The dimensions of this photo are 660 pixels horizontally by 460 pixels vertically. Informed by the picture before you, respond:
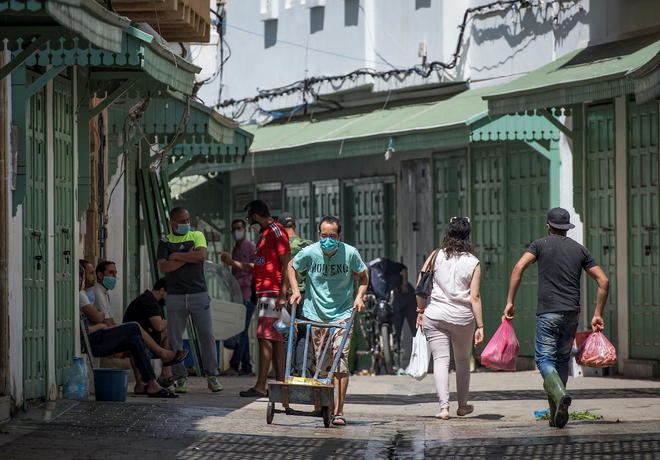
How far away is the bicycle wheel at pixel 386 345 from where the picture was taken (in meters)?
22.5

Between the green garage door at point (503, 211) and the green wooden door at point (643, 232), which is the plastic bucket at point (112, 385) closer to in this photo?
the green wooden door at point (643, 232)

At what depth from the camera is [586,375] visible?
776 inches

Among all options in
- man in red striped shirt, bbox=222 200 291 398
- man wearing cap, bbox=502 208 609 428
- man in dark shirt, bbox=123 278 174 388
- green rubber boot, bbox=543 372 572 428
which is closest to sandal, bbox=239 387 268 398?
man in red striped shirt, bbox=222 200 291 398

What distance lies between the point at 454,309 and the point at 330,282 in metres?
1.08

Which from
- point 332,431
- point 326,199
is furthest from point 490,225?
point 332,431

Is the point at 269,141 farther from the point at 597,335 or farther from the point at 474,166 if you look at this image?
the point at 597,335

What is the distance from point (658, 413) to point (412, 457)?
3.27m

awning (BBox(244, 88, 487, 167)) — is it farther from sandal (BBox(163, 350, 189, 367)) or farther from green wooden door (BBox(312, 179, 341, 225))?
sandal (BBox(163, 350, 189, 367))

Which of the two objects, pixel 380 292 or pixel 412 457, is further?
pixel 380 292

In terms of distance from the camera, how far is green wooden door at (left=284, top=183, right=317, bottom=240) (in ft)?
92.7

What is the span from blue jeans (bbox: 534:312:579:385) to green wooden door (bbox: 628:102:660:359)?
596cm

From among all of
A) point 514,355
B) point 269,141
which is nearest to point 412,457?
point 514,355

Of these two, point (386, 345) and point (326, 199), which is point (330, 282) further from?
point (326, 199)

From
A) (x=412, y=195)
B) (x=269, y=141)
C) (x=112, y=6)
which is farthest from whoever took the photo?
(x=269, y=141)
